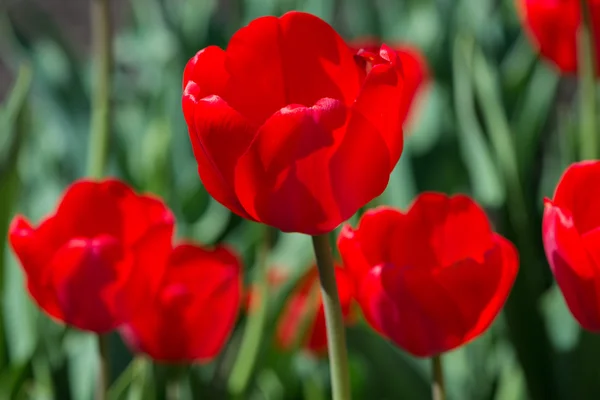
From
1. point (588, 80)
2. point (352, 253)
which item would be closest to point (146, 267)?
point (352, 253)

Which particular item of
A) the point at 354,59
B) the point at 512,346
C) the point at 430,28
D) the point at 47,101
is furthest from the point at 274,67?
the point at 430,28

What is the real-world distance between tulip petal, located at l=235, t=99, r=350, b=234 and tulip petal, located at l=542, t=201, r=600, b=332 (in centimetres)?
11

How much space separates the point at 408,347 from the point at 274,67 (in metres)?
0.15

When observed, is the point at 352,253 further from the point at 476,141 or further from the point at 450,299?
the point at 476,141

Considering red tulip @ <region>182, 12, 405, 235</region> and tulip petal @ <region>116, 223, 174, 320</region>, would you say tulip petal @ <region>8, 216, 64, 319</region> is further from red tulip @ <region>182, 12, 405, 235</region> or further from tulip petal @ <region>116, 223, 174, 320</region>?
red tulip @ <region>182, 12, 405, 235</region>

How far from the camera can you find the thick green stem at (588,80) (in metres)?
0.59

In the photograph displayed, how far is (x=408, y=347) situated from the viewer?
45cm

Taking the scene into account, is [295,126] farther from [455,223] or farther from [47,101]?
[47,101]

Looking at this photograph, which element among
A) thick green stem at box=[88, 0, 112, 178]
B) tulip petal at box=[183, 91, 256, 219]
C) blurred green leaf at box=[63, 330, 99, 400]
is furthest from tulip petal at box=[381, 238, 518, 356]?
blurred green leaf at box=[63, 330, 99, 400]

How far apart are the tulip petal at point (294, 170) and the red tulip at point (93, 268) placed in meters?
0.19

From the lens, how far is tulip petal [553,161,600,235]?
1.41 feet

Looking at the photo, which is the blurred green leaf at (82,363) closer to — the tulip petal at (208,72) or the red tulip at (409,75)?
the red tulip at (409,75)

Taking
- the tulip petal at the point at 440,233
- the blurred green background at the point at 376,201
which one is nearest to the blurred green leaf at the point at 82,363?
the blurred green background at the point at 376,201

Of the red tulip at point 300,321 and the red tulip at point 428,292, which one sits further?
the red tulip at point 300,321
